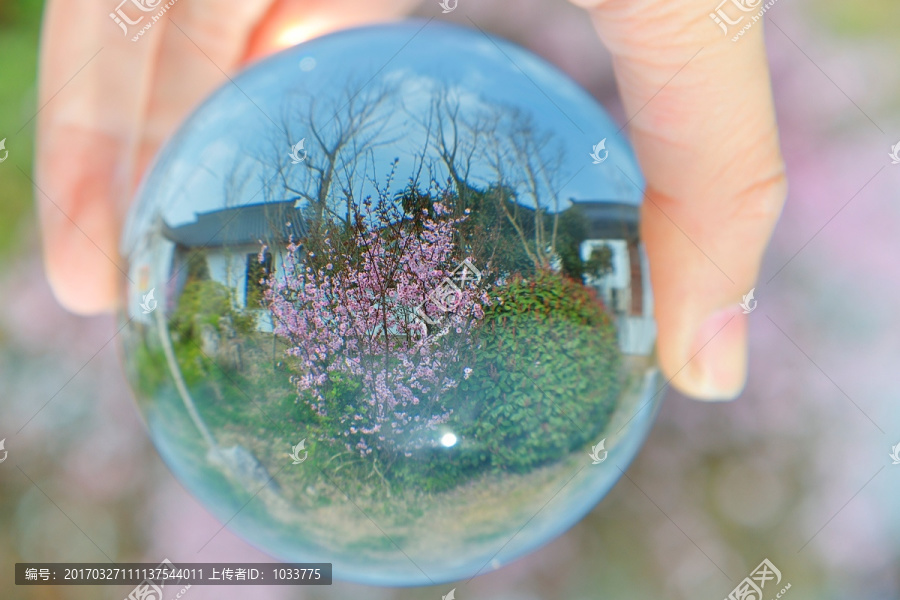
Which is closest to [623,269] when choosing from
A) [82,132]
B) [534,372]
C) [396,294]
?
[534,372]

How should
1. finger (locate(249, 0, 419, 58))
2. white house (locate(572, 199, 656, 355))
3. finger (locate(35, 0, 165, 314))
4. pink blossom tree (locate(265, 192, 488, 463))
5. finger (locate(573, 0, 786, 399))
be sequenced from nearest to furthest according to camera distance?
1. pink blossom tree (locate(265, 192, 488, 463))
2. white house (locate(572, 199, 656, 355))
3. finger (locate(573, 0, 786, 399))
4. finger (locate(35, 0, 165, 314))
5. finger (locate(249, 0, 419, 58))

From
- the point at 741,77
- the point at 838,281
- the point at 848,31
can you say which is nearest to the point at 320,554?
the point at 741,77

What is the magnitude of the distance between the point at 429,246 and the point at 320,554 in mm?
536

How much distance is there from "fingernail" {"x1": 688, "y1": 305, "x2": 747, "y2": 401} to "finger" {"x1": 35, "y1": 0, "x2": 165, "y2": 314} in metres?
1.24

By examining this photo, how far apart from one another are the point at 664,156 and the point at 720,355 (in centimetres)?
37

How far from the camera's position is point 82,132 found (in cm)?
139

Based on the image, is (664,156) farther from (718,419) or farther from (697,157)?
(718,419)

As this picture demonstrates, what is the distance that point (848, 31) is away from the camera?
157 centimetres

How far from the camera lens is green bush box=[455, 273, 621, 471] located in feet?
A: 2.13

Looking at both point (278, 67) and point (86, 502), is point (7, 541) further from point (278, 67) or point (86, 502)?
point (278, 67)

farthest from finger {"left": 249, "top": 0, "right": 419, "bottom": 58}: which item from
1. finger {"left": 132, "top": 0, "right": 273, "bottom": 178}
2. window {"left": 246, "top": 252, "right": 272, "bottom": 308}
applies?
window {"left": 246, "top": 252, "right": 272, "bottom": 308}

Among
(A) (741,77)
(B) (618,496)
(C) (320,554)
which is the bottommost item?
(B) (618,496)

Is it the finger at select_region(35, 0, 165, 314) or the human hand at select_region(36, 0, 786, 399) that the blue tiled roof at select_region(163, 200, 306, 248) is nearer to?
the human hand at select_region(36, 0, 786, 399)

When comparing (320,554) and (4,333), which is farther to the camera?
(4,333)
